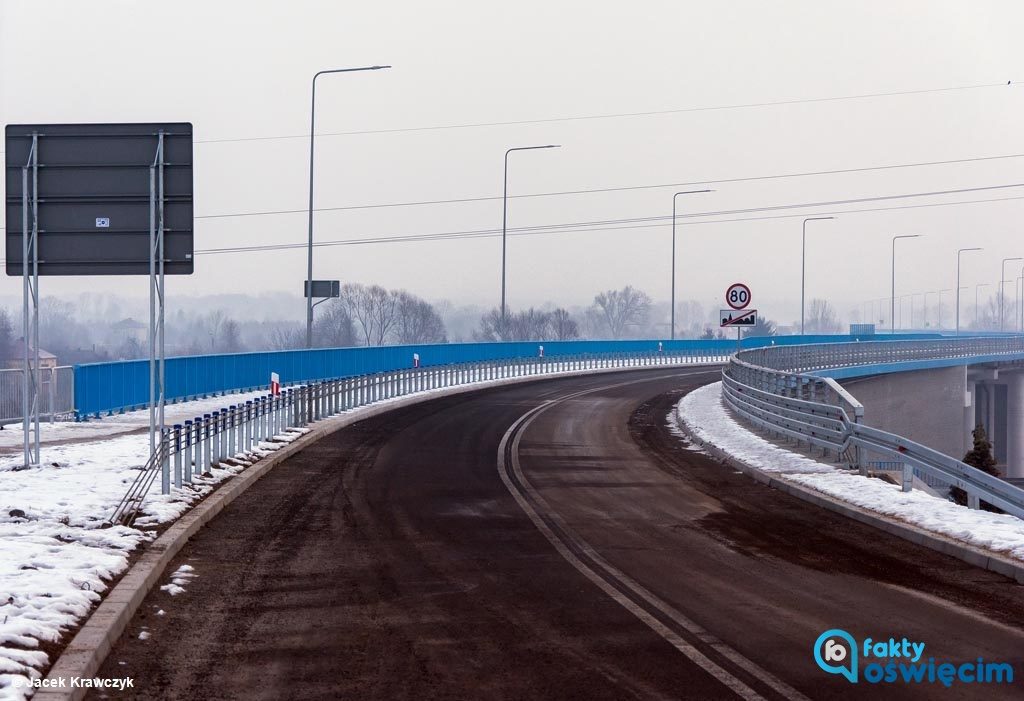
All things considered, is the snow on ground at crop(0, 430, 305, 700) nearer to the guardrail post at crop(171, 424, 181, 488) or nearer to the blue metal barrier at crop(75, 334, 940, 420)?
the guardrail post at crop(171, 424, 181, 488)

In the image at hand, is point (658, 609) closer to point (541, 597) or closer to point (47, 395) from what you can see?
point (541, 597)

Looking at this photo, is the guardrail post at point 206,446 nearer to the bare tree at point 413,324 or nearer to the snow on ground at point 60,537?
the snow on ground at point 60,537

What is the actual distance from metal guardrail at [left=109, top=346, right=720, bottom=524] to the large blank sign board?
9.01 ft

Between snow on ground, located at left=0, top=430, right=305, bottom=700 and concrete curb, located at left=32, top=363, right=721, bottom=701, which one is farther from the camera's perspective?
snow on ground, located at left=0, top=430, right=305, bottom=700

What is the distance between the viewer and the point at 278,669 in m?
7.64

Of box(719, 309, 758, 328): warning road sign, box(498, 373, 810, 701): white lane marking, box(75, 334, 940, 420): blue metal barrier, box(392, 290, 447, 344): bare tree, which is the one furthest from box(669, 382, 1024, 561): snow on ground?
box(392, 290, 447, 344): bare tree

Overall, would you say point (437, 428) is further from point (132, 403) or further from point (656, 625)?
point (656, 625)

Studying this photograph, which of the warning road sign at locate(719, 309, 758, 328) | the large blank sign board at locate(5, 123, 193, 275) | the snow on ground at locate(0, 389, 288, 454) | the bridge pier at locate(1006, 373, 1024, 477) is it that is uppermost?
the large blank sign board at locate(5, 123, 193, 275)

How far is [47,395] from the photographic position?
89.4 feet

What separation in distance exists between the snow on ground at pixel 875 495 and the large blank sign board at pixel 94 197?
32.2 ft

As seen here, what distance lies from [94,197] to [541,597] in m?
11.4

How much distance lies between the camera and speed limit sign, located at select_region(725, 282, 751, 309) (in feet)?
104

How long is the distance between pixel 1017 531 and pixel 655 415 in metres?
19.5

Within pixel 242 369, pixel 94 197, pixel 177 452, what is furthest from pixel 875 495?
pixel 242 369
